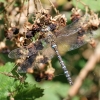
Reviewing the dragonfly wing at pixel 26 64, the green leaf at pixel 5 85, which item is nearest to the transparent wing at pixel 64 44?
the dragonfly wing at pixel 26 64

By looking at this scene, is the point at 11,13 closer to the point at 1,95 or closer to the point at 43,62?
the point at 43,62

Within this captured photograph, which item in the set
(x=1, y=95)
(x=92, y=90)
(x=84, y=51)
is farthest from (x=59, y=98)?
(x=1, y=95)

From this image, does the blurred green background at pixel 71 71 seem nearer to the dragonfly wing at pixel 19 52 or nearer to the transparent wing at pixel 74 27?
the transparent wing at pixel 74 27

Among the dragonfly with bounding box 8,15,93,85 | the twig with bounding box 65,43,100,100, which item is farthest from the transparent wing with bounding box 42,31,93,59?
the twig with bounding box 65,43,100,100

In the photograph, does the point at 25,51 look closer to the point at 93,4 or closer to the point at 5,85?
the point at 5,85

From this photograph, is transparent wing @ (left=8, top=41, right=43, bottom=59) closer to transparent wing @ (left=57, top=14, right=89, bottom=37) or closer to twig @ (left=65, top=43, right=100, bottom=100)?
transparent wing @ (left=57, top=14, right=89, bottom=37)

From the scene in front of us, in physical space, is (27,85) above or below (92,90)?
below

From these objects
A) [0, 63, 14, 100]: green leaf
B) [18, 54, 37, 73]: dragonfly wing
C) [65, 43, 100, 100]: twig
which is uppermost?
[18, 54, 37, 73]: dragonfly wing

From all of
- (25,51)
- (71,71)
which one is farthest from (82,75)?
(71,71)
